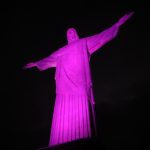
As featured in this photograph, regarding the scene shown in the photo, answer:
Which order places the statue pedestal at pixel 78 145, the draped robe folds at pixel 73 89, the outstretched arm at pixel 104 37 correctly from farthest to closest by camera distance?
the outstretched arm at pixel 104 37, the draped robe folds at pixel 73 89, the statue pedestal at pixel 78 145

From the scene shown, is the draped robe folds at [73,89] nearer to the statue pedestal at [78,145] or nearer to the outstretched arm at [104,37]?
the outstretched arm at [104,37]

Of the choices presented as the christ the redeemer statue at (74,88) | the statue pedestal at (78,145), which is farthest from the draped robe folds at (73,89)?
the statue pedestal at (78,145)

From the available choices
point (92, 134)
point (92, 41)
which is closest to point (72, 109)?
point (92, 134)

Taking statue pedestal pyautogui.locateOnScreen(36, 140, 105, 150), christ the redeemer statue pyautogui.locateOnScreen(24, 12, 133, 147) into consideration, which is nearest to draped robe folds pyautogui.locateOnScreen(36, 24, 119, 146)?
christ the redeemer statue pyautogui.locateOnScreen(24, 12, 133, 147)

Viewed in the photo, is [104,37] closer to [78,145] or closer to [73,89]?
[73,89]

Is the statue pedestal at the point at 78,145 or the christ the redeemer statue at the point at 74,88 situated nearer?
the statue pedestal at the point at 78,145

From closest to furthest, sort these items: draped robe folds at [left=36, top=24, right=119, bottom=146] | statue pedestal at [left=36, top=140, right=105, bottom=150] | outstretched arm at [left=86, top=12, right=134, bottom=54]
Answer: statue pedestal at [left=36, top=140, right=105, bottom=150], draped robe folds at [left=36, top=24, right=119, bottom=146], outstretched arm at [left=86, top=12, right=134, bottom=54]

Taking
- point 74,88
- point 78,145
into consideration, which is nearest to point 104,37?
point 74,88

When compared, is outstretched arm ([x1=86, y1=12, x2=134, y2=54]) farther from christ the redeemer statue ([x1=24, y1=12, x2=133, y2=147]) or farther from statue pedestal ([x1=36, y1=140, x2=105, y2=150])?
statue pedestal ([x1=36, y1=140, x2=105, y2=150])

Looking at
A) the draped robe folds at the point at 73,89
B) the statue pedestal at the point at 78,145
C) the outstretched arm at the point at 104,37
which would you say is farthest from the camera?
the outstretched arm at the point at 104,37
